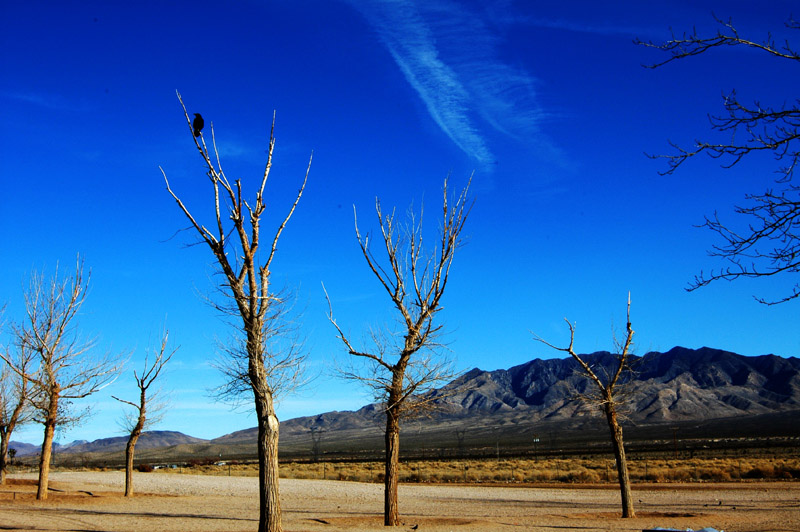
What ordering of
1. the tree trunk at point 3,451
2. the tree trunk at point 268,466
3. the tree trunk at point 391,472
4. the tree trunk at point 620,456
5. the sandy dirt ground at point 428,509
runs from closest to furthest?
the tree trunk at point 268,466, the tree trunk at point 391,472, the sandy dirt ground at point 428,509, the tree trunk at point 620,456, the tree trunk at point 3,451

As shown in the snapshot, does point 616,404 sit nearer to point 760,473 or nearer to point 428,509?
point 428,509

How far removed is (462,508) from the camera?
1012 inches

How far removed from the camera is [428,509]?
24922 millimetres

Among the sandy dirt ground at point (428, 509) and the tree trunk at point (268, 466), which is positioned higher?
the tree trunk at point (268, 466)

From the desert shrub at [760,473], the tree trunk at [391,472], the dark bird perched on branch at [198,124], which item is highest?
the dark bird perched on branch at [198,124]

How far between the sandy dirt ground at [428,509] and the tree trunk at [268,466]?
5682mm

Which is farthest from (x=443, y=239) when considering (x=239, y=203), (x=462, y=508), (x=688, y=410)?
(x=688, y=410)

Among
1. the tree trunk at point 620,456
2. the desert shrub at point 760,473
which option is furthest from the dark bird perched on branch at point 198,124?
the desert shrub at point 760,473

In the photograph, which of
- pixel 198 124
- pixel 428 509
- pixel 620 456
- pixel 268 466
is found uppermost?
pixel 198 124

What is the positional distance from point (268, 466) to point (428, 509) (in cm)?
1496

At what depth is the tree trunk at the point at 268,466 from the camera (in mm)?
11234

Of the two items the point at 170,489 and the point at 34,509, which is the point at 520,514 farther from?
the point at 170,489

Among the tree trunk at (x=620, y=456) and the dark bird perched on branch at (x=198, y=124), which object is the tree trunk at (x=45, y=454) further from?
the tree trunk at (x=620, y=456)

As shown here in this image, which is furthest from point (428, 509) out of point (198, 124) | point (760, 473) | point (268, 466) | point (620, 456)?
point (760, 473)
